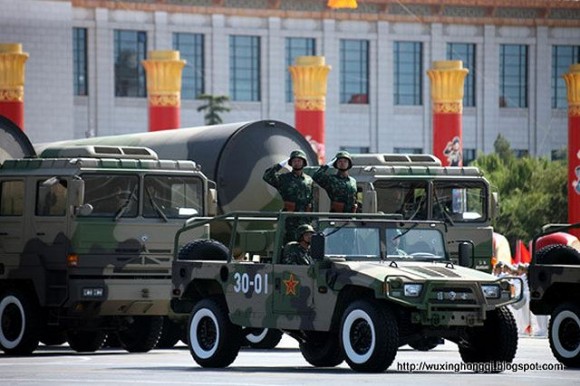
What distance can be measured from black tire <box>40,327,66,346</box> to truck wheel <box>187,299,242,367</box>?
5.03 metres

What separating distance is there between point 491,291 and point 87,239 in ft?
24.7

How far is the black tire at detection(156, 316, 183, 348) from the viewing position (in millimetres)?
28609

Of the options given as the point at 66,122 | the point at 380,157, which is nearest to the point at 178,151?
the point at 380,157

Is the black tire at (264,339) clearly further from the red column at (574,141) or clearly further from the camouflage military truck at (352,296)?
the red column at (574,141)

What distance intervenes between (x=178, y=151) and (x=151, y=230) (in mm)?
4885

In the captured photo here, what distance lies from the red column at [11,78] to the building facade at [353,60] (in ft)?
60.1

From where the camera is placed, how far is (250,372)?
20.0 m

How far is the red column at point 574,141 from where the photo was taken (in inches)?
2072

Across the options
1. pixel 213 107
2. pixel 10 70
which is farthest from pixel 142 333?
pixel 213 107

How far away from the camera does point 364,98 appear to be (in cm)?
7612

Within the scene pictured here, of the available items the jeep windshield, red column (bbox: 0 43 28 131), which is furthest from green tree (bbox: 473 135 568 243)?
the jeep windshield

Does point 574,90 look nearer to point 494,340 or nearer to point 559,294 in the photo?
point 559,294

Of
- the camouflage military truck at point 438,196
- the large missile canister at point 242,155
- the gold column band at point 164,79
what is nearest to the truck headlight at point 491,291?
the camouflage military truck at point 438,196

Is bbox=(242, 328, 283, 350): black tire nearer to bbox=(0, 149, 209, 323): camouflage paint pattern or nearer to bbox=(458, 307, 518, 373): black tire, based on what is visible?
bbox=(0, 149, 209, 323): camouflage paint pattern
